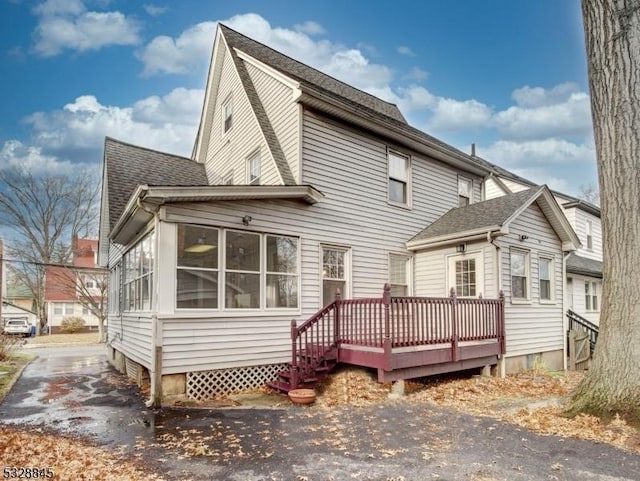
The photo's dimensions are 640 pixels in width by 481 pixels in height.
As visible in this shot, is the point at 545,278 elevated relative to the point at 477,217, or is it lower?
lower

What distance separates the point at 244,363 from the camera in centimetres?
830

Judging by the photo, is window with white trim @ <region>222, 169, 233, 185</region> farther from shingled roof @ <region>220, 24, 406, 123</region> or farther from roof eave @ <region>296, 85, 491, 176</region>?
roof eave @ <region>296, 85, 491, 176</region>

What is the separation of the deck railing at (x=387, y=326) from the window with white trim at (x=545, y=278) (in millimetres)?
3635

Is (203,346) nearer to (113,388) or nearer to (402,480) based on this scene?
(113,388)

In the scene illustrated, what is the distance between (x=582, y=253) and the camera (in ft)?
62.7

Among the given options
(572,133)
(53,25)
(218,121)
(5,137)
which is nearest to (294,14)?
(218,121)

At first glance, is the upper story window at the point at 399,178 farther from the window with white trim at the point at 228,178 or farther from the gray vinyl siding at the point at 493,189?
the gray vinyl siding at the point at 493,189

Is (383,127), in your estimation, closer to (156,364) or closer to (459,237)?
(459,237)

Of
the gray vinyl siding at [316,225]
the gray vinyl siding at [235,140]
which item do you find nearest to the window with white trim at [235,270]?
the gray vinyl siding at [316,225]

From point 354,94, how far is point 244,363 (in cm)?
1007

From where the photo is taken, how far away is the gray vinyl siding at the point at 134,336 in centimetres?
845

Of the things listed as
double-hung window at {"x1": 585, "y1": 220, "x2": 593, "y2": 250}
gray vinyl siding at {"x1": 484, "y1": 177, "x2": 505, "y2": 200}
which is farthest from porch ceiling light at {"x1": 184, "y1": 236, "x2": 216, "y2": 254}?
double-hung window at {"x1": 585, "y1": 220, "x2": 593, "y2": 250}

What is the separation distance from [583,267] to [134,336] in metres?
15.9

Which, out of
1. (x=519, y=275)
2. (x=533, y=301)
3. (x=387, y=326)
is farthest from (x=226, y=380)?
(x=533, y=301)
